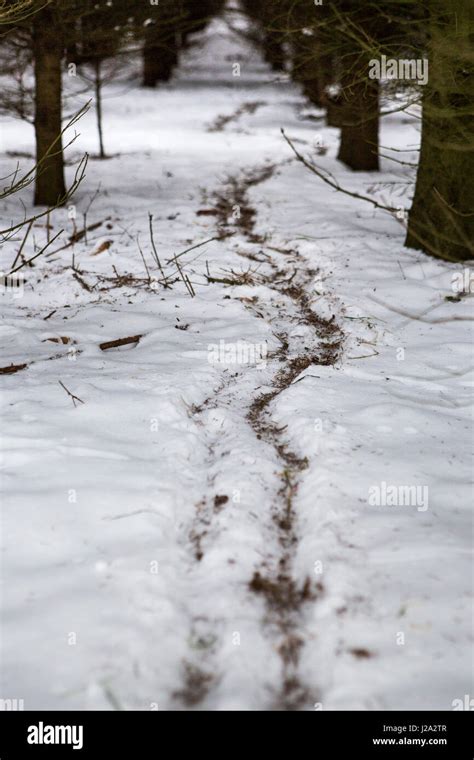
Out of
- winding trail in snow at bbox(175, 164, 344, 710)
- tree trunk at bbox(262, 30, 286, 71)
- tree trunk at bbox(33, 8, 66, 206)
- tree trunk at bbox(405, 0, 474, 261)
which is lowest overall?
winding trail in snow at bbox(175, 164, 344, 710)

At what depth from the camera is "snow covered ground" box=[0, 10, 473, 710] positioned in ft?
7.27

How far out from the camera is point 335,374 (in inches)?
165

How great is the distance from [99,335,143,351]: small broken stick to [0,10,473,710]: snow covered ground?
4cm

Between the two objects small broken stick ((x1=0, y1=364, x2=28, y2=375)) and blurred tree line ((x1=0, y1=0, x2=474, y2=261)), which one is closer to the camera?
small broken stick ((x1=0, y1=364, x2=28, y2=375))

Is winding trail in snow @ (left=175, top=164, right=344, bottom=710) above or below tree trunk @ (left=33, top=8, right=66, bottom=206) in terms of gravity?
below

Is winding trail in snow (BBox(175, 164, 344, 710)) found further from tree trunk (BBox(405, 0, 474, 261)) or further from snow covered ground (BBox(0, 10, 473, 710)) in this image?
tree trunk (BBox(405, 0, 474, 261))

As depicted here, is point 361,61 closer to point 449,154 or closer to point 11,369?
point 449,154

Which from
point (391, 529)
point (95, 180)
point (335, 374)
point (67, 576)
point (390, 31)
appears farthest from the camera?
point (95, 180)

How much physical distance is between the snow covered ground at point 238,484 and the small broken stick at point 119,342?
1.5 inches

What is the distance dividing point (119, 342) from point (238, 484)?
6.50 feet

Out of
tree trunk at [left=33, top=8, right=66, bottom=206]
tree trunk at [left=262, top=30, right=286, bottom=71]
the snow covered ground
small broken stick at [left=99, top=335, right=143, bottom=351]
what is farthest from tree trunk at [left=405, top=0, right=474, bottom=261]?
tree trunk at [left=33, top=8, right=66, bottom=206]
